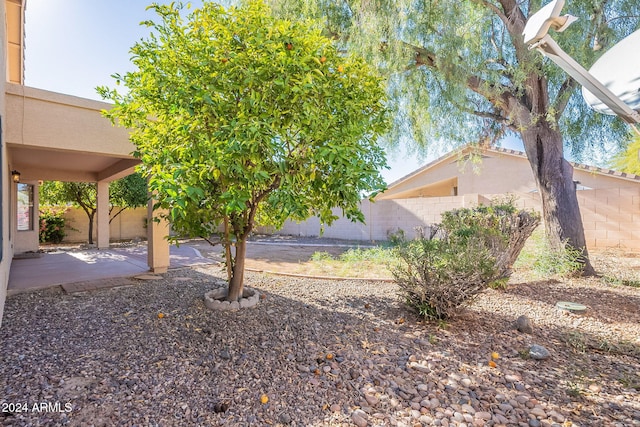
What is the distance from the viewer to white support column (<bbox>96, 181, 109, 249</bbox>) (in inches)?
466

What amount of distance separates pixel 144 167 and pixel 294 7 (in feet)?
17.6

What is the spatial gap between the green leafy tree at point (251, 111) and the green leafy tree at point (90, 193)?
11269mm

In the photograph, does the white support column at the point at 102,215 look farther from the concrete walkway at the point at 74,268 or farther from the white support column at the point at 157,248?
the white support column at the point at 157,248

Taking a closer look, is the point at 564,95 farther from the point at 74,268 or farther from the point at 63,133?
the point at 74,268

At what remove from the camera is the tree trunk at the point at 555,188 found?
6727 millimetres

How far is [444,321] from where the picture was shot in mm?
3990

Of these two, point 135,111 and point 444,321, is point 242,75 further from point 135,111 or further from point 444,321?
point 444,321

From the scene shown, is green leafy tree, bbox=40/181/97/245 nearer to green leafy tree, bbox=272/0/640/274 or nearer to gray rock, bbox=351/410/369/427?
green leafy tree, bbox=272/0/640/274

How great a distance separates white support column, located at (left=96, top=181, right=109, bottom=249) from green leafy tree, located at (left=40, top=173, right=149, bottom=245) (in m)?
1.59

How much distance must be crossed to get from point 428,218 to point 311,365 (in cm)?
1140

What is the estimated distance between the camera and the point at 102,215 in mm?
11977

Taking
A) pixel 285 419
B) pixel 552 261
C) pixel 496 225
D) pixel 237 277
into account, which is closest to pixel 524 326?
pixel 496 225

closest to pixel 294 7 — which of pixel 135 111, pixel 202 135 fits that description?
pixel 135 111

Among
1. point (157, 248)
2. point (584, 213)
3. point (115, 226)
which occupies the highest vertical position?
point (584, 213)
